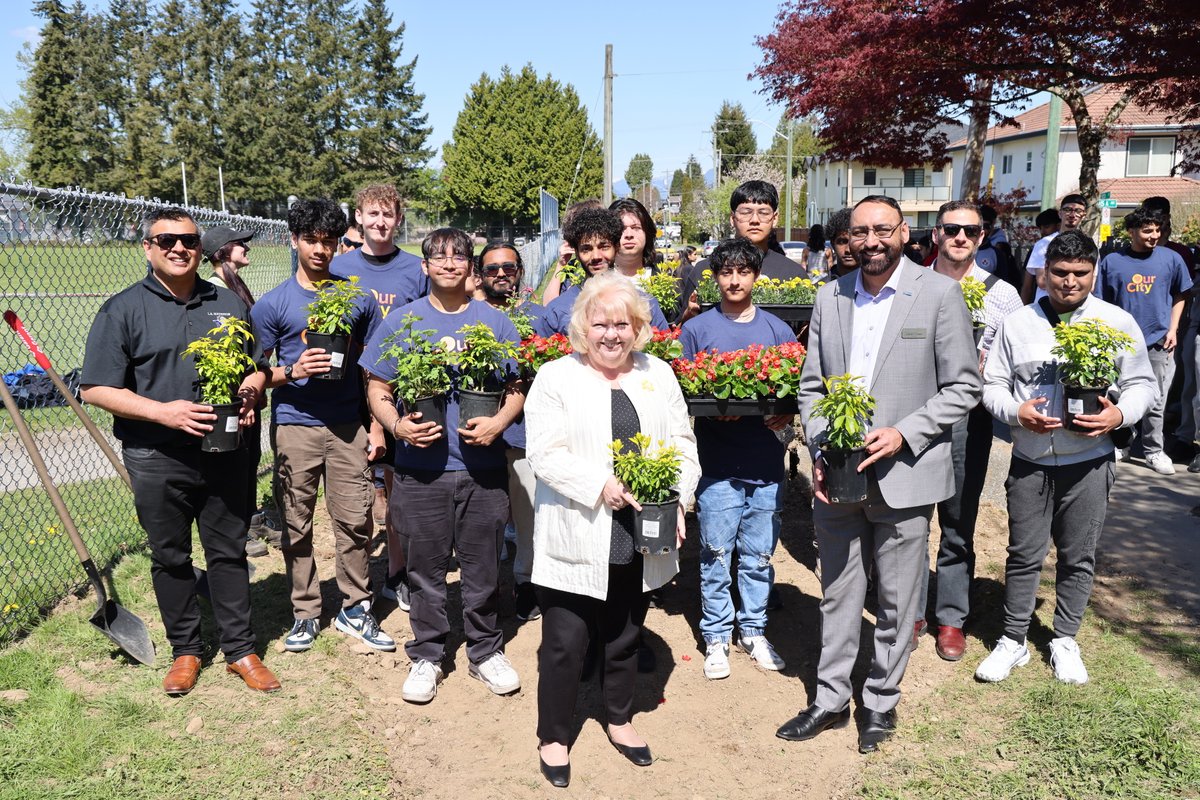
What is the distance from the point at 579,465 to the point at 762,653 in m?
2.02

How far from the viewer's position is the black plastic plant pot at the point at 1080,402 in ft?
13.6

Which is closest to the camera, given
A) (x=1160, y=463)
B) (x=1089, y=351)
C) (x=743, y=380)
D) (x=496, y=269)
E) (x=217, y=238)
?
(x=1089, y=351)

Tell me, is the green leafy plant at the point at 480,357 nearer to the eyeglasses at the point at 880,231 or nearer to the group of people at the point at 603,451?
the group of people at the point at 603,451

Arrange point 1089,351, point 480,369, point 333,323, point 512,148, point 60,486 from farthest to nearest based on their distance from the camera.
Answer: point 512,148 < point 60,486 < point 333,323 < point 480,369 < point 1089,351

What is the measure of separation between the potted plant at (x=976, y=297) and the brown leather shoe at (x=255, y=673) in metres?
4.28

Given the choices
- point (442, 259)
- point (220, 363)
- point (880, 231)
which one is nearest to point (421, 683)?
point (220, 363)

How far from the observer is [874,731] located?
13.5 ft

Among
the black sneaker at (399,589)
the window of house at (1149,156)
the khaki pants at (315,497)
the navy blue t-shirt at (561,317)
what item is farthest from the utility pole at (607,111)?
the window of house at (1149,156)

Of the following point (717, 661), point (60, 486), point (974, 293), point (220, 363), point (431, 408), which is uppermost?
point (974, 293)

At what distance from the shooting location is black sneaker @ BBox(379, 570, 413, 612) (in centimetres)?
583

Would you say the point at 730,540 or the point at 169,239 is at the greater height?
the point at 169,239

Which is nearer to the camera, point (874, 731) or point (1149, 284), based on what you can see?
point (874, 731)

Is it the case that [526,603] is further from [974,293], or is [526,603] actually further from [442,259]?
[974,293]

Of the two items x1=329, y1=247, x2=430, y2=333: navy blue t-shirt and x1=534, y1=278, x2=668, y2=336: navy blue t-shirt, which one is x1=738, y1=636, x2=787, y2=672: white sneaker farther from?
x1=329, y1=247, x2=430, y2=333: navy blue t-shirt
